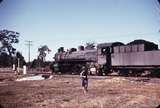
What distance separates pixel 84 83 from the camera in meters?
12.9

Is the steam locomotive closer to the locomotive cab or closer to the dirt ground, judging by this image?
the locomotive cab

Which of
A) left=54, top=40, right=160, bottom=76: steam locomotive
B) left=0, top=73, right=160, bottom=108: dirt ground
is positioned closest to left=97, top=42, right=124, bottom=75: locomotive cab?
left=54, top=40, right=160, bottom=76: steam locomotive

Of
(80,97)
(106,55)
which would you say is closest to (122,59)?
(106,55)

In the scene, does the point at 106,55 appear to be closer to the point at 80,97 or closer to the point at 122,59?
the point at 122,59

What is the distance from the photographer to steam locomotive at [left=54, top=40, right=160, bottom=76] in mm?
23016

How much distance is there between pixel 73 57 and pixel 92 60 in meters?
3.44

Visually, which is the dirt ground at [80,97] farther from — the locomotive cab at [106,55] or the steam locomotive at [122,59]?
the locomotive cab at [106,55]

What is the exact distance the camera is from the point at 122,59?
82.3 ft

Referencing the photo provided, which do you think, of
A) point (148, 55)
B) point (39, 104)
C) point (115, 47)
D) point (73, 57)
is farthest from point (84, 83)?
point (73, 57)

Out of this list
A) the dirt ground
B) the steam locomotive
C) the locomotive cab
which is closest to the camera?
the dirt ground

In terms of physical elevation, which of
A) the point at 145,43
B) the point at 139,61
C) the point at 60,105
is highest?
the point at 145,43

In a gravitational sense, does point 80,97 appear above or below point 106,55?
below

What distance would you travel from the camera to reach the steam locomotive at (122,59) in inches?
906

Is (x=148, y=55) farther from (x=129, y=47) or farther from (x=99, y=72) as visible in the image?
(x=99, y=72)
